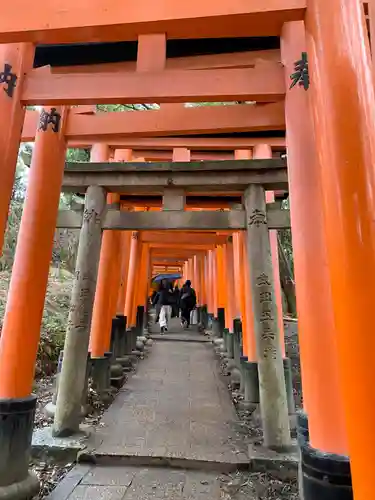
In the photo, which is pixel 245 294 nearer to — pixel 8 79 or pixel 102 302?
pixel 102 302

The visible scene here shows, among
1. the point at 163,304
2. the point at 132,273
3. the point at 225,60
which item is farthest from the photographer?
the point at 163,304

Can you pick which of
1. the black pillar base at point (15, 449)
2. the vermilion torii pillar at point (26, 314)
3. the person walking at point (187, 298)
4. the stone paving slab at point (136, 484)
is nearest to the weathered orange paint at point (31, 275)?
the vermilion torii pillar at point (26, 314)

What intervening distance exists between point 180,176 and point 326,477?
3991mm

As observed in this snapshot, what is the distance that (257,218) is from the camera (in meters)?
4.94

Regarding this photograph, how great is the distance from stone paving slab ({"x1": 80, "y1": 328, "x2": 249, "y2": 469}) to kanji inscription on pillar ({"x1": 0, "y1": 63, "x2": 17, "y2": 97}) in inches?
147

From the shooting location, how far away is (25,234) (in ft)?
12.0

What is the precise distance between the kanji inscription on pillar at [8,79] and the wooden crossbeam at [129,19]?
440 mm

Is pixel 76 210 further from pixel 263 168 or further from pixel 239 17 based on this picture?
pixel 239 17

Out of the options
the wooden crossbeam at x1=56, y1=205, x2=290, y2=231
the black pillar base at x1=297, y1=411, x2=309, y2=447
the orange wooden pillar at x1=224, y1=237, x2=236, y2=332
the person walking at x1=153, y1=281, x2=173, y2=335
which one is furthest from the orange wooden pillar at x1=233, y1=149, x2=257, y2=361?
the person walking at x1=153, y1=281, x2=173, y2=335

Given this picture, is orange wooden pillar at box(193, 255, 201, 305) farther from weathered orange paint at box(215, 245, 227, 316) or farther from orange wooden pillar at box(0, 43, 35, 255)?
orange wooden pillar at box(0, 43, 35, 255)

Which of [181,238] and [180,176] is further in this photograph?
[181,238]

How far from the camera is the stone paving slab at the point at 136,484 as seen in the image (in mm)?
3365

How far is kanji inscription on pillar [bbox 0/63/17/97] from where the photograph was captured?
3049mm


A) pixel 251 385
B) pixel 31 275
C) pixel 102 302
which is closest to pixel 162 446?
pixel 251 385
